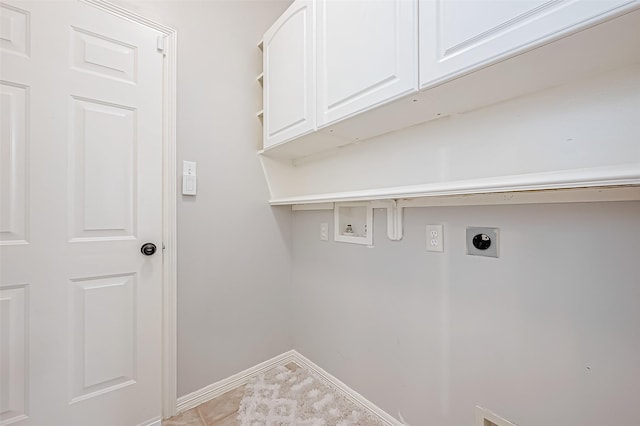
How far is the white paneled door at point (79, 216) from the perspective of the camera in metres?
1.04

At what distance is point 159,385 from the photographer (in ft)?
4.47

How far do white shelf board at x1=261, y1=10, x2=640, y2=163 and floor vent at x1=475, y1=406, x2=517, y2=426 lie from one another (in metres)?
1.17

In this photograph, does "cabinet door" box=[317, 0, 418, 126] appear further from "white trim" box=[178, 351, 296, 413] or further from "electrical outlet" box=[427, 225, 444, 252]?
"white trim" box=[178, 351, 296, 413]

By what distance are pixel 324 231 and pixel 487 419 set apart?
1.14m

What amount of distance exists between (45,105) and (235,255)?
110 cm

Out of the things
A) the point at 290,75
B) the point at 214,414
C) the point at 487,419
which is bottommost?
the point at 214,414

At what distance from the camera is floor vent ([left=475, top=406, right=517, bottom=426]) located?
0.97m

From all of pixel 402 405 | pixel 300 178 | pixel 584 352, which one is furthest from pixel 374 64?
pixel 402 405

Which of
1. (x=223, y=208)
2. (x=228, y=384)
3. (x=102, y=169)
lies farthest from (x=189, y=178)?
(x=228, y=384)

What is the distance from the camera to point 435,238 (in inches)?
45.3

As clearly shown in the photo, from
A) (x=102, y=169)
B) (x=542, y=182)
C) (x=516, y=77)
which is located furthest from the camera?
(x=102, y=169)

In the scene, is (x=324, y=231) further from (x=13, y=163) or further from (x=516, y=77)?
(x=13, y=163)

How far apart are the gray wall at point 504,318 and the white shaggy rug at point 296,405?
0.41 feet

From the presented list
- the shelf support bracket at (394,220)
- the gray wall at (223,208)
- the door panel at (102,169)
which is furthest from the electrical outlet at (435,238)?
the door panel at (102,169)
